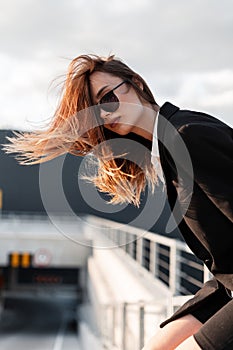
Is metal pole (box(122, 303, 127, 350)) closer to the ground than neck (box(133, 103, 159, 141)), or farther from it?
closer to the ground

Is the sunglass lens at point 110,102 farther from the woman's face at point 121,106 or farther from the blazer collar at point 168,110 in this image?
the blazer collar at point 168,110

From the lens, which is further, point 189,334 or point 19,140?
point 19,140

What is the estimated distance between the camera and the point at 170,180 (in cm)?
131

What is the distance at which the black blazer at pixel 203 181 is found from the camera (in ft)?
3.84

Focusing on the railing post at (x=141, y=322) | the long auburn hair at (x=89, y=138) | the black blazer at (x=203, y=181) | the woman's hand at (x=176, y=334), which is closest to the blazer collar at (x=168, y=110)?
the black blazer at (x=203, y=181)

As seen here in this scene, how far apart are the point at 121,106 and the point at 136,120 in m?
0.05

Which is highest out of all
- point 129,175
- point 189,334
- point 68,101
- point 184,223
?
point 68,101

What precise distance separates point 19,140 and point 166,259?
13.7 m

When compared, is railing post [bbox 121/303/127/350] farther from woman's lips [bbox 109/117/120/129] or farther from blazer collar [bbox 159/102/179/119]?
blazer collar [bbox 159/102/179/119]

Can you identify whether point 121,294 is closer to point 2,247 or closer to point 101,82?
point 101,82

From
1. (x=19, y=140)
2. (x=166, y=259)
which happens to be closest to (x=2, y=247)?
(x=166, y=259)

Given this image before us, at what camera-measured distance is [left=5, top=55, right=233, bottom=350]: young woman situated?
1.18 metres

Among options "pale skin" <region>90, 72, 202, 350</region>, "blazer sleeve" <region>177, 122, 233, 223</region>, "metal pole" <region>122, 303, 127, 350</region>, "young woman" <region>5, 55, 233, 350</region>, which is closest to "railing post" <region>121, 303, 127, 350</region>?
"metal pole" <region>122, 303, 127, 350</region>

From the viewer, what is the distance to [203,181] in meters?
1.18
